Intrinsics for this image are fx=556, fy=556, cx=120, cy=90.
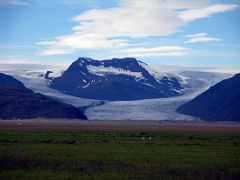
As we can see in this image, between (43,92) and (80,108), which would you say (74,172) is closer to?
(80,108)

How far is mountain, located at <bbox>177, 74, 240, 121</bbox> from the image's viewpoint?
151500 mm

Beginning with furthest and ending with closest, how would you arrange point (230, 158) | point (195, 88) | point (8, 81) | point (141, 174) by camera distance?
point (8, 81) < point (195, 88) < point (230, 158) < point (141, 174)

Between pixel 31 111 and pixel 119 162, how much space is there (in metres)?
112

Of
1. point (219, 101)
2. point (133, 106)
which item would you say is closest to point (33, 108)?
point (133, 106)

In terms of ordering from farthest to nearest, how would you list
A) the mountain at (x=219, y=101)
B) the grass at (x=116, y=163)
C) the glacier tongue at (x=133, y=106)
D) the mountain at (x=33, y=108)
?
the mountain at (x=219, y=101) → the mountain at (x=33, y=108) → the glacier tongue at (x=133, y=106) → the grass at (x=116, y=163)

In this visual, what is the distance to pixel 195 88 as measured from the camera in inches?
6304

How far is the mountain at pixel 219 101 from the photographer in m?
→ 152

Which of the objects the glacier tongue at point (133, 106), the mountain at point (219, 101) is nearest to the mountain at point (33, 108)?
the glacier tongue at point (133, 106)

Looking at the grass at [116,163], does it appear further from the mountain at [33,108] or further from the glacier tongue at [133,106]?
the mountain at [33,108]

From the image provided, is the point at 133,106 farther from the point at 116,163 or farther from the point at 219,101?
the point at 116,163

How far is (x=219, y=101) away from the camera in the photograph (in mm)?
160875

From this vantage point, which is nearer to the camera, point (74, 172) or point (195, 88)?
point (74, 172)

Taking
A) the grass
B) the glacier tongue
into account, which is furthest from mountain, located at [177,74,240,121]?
Answer: the grass

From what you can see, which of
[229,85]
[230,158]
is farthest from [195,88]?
[230,158]
